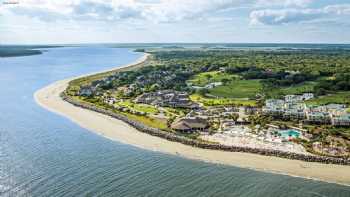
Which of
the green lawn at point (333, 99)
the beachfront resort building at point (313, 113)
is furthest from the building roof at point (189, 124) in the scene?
the green lawn at point (333, 99)

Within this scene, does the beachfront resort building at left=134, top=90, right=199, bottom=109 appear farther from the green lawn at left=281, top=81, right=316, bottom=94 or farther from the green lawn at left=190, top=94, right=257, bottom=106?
the green lawn at left=281, top=81, right=316, bottom=94

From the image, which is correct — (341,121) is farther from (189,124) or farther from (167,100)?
(167,100)

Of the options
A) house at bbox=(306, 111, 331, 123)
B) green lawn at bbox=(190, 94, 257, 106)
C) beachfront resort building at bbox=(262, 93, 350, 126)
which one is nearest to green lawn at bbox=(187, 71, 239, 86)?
green lawn at bbox=(190, 94, 257, 106)

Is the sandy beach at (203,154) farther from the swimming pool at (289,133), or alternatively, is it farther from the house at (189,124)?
the swimming pool at (289,133)

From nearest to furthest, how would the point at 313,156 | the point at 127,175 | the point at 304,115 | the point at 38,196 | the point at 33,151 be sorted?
the point at 38,196, the point at 127,175, the point at 313,156, the point at 33,151, the point at 304,115

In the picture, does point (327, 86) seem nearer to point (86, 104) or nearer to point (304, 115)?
point (304, 115)

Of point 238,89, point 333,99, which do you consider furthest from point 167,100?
point 333,99

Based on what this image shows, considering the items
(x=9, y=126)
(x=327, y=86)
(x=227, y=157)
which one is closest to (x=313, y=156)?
(x=227, y=157)
